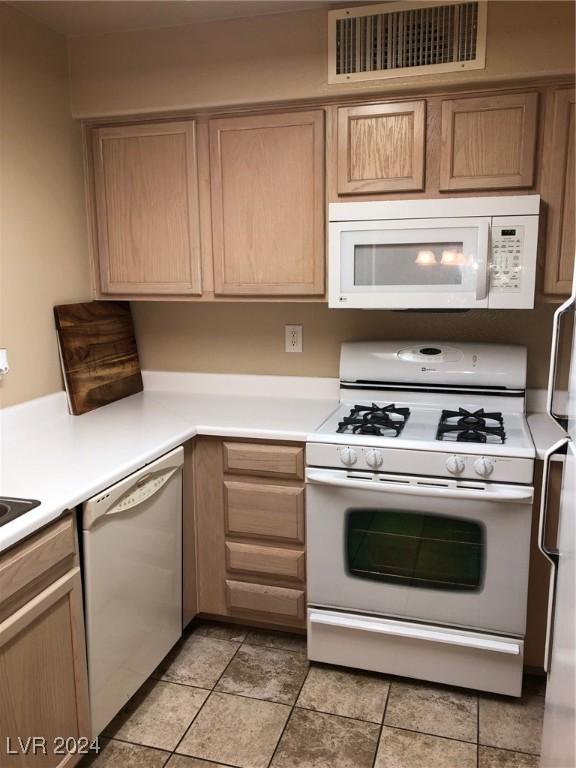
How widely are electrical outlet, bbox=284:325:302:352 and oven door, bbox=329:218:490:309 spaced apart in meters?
0.44

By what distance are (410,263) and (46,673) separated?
167cm

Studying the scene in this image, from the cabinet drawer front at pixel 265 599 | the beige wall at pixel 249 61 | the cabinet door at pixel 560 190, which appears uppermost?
the beige wall at pixel 249 61

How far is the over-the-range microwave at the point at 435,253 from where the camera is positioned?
2.08 m

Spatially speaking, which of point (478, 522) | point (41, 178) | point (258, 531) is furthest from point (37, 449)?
point (478, 522)

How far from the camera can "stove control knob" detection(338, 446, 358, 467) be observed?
2091 millimetres

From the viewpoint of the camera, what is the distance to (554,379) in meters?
1.41

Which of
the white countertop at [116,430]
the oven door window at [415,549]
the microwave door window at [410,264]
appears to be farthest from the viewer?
the microwave door window at [410,264]

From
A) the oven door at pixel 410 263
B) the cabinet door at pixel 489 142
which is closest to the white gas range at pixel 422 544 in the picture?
the oven door at pixel 410 263

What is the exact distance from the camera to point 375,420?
2250 millimetres

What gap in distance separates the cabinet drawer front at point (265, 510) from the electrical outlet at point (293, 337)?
0.70 metres

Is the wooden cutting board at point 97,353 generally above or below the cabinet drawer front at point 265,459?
above

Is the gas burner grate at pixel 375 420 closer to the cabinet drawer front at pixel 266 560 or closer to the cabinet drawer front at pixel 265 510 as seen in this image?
the cabinet drawer front at pixel 265 510

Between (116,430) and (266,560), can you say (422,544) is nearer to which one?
(266,560)

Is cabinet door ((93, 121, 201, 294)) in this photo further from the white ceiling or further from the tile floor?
the tile floor
